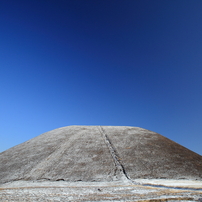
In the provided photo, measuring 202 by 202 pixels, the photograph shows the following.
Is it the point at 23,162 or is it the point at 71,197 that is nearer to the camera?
the point at 71,197

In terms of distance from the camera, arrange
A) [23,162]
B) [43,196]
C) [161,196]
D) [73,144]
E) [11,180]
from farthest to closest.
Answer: [73,144] → [23,162] → [11,180] → [43,196] → [161,196]

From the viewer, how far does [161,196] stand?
8.50 feet

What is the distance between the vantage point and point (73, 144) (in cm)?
775

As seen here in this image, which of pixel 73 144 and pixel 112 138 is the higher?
pixel 112 138

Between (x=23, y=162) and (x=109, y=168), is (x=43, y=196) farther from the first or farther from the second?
(x=23, y=162)

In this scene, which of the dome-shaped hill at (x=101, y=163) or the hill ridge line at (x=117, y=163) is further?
the dome-shaped hill at (x=101, y=163)

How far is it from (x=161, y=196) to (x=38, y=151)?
20.2 ft

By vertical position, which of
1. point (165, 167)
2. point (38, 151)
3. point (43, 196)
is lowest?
point (43, 196)

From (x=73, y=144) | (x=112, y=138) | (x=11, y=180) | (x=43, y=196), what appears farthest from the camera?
(x=112, y=138)

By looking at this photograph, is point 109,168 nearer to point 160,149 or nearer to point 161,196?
point 161,196

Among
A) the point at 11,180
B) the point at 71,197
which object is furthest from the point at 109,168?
the point at 11,180

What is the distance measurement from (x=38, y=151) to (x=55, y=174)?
2790 mm

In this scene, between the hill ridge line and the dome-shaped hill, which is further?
the dome-shaped hill

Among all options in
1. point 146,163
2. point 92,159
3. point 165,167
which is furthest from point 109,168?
point 165,167
